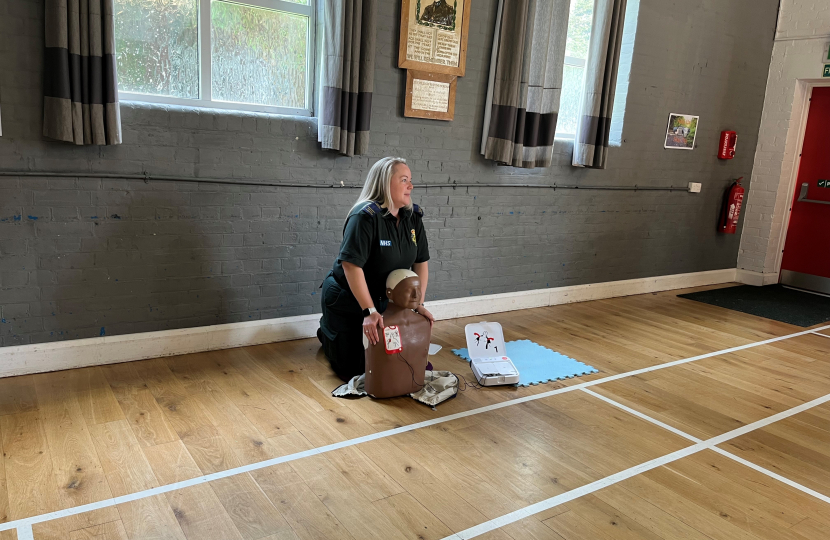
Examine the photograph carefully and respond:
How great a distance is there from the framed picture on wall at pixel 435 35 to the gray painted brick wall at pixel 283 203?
0.12 metres

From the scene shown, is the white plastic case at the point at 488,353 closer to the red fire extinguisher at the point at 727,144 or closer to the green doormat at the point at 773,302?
the green doormat at the point at 773,302

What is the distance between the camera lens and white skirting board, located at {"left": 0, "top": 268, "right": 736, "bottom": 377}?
3.31 m

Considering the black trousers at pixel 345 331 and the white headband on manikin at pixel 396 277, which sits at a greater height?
the white headband on manikin at pixel 396 277

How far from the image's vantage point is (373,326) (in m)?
3.12

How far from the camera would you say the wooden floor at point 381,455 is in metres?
2.25

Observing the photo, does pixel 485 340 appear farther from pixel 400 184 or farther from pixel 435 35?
pixel 435 35

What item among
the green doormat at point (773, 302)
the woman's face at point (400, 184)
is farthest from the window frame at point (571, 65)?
the woman's face at point (400, 184)

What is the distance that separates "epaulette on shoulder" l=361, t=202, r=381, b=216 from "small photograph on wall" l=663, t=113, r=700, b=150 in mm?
4001

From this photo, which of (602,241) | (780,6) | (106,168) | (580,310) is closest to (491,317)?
(580,310)

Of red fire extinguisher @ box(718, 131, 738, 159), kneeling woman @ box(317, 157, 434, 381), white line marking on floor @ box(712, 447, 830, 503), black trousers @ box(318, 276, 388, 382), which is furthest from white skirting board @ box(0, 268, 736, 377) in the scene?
red fire extinguisher @ box(718, 131, 738, 159)

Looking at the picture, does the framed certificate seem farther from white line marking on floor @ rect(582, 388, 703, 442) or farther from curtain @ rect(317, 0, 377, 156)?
white line marking on floor @ rect(582, 388, 703, 442)

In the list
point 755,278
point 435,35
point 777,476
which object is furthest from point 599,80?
point 777,476

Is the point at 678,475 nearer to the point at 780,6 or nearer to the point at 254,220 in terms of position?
the point at 254,220

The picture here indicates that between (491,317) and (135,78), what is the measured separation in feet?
10.3
